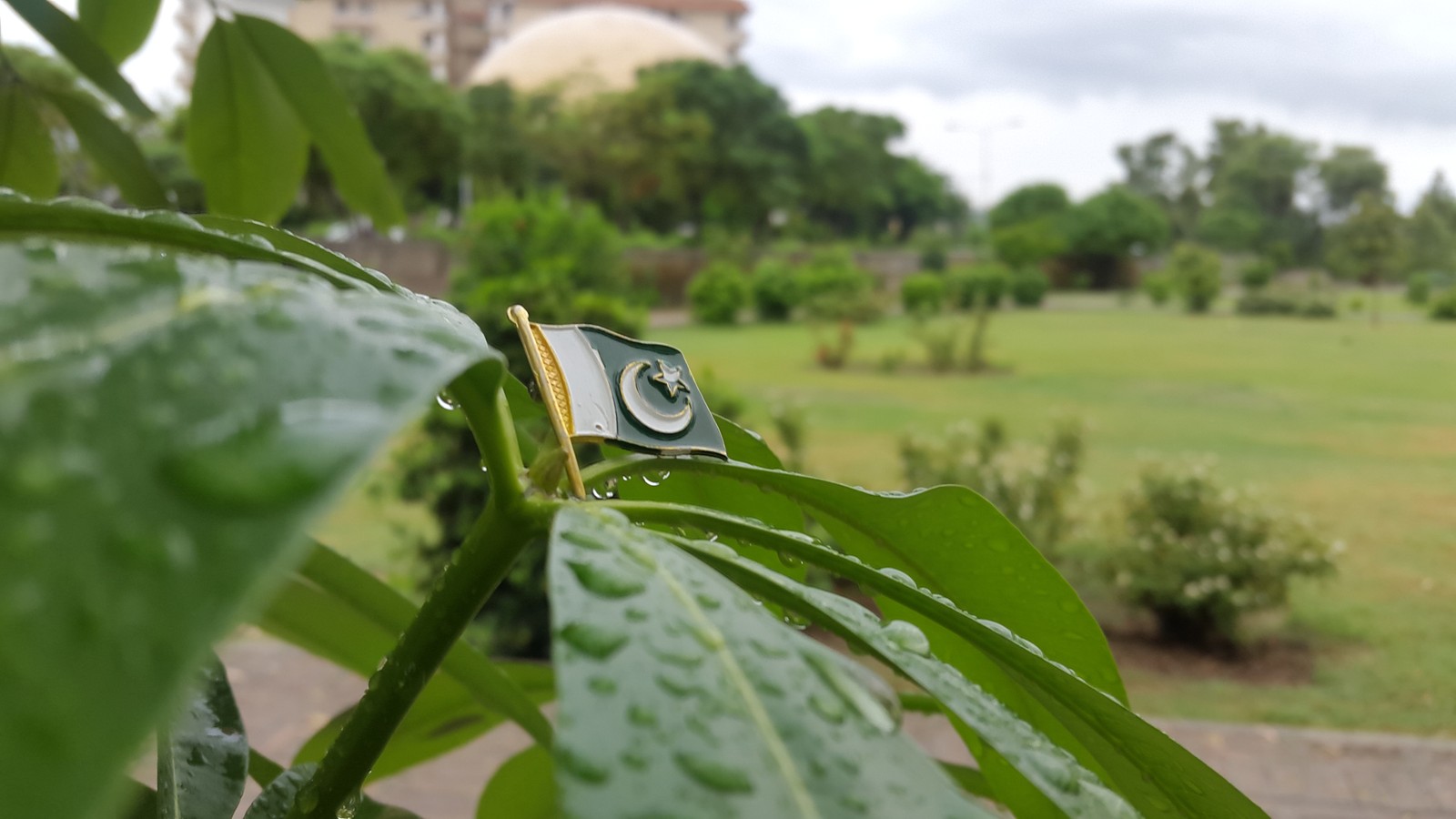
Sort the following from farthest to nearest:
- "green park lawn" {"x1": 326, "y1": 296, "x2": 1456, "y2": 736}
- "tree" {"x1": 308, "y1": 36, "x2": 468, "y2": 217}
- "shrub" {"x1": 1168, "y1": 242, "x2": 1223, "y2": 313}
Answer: "tree" {"x1": 308, "y1": 36, "x2": 468, "y2": 217}
"shrub" {"x1": 1168, "y1": 242, "x2": 1223, "y2": 313}
"green park lawn" {"x1": 326, "y1": 296, "x2": 1456, "y2": 736}

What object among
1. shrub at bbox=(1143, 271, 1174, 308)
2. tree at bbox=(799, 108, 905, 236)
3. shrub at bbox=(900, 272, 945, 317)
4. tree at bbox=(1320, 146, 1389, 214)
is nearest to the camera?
shrub at bbox=(900, 272, 945, 317)

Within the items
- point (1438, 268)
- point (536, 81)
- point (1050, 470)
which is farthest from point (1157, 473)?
point (536, 81)

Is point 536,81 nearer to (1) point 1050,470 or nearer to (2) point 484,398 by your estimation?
(1) point 1050,470

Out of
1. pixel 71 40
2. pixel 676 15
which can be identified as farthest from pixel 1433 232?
pixel 676 15

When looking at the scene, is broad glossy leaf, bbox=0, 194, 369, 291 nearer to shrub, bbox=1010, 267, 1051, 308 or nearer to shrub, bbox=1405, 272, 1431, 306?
shrub, bbox=1010, 267, 1051, 308

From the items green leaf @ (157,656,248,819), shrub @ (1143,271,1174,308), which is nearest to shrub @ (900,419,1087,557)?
green leaf @ (157,656,248,819)

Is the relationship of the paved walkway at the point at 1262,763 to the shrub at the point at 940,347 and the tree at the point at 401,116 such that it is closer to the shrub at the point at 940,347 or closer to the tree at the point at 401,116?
the shrub at the point at 940,347

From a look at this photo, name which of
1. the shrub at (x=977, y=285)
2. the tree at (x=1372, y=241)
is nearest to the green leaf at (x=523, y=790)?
the shrub at (x=977, y=285)

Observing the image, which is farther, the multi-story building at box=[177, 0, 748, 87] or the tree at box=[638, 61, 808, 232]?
the multi-story building at box=[177, 0, 748, 87]
